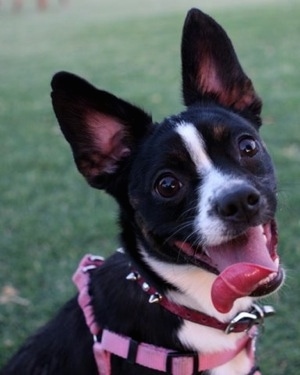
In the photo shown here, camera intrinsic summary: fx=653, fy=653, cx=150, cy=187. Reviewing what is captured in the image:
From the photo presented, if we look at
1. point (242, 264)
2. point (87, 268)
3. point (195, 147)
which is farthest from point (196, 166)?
point (87, 268)

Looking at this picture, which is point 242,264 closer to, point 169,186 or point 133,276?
point 169,186

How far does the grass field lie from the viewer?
410 cm

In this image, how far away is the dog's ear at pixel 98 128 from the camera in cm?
253

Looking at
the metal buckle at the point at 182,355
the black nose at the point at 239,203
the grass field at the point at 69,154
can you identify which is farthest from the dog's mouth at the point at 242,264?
the grass field at the point at 69,154

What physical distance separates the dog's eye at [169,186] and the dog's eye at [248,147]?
10.9 inches

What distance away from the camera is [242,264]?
2.28 metres

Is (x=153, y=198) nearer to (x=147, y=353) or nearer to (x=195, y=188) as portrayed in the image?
(x=195, y=188)

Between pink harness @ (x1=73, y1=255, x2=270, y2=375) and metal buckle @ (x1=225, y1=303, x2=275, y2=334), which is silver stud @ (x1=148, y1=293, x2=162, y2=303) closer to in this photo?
pink harness @ (x1=73, y1=255, x2=270, y2=375)

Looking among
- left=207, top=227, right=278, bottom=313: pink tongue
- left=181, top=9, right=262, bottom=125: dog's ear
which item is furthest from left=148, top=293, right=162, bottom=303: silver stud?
left=181, top=9, right=262, bottom=125: dog's ear

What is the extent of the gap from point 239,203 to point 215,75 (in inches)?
30.9

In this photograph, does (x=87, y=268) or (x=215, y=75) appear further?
(x=87, y=268)

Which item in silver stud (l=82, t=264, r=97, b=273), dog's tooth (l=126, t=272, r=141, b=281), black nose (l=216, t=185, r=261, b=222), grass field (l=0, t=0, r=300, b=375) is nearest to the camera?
black nose (l=216, t=185, r=261, b=222)

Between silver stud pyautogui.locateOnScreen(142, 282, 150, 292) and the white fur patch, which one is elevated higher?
the white fur patch

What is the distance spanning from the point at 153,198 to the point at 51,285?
2.03 metres
